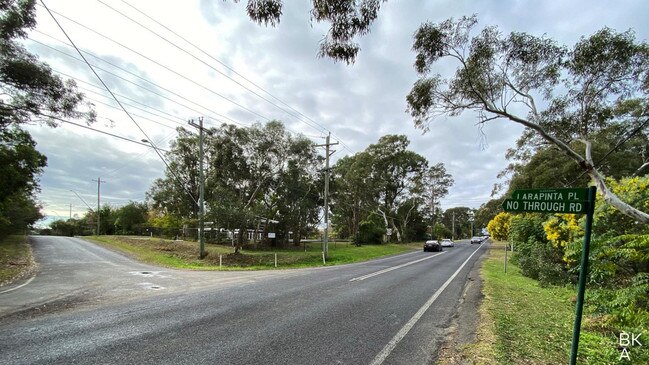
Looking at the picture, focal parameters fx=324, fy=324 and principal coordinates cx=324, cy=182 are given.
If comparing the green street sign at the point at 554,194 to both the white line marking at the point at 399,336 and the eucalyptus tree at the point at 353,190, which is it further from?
the eucalyptus tree at the point at 353,190

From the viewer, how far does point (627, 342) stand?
522 centimetres

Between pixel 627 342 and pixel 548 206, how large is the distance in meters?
3.63

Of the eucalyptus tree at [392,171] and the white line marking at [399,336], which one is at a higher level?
the eucalyptus tree at [392,171]

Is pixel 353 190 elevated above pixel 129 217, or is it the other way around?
pixel 353 190

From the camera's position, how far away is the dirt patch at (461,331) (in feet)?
14.9

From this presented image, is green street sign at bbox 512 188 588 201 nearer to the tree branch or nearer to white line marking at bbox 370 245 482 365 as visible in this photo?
white line marking at bbox 370 245 482 365

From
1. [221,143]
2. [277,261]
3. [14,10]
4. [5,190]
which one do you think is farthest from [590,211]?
[221,143]

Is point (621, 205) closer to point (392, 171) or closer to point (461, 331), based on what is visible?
point (461, 331)

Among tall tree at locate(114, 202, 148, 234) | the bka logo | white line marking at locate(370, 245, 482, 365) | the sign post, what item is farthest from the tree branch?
tall tree at locate(114, 202, 148, 234)

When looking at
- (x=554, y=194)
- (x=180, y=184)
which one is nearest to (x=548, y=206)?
(x=554, y=194)

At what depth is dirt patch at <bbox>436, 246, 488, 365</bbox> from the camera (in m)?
4.54

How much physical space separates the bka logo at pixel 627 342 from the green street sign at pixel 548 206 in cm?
270

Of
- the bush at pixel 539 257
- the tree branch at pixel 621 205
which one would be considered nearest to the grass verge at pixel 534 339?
the tree branch at pixel 621 205

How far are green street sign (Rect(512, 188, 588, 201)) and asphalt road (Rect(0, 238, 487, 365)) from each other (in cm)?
255
